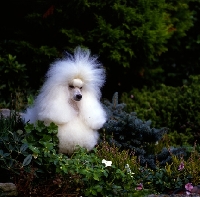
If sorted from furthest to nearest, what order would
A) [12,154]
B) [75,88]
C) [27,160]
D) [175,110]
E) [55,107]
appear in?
[175,110]
[75,88]
[55,107]
[12,154]
[27,160]

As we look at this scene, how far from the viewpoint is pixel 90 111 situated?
5.04 m

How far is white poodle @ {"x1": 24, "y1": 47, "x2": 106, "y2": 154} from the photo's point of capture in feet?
16.2

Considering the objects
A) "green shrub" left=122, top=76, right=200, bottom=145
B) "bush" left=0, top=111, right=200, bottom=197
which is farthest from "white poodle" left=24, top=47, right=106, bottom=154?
"green shrub" left=122, top=76, right=200, bottom=145

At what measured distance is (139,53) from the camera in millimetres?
7949

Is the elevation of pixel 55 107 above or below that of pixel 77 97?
below

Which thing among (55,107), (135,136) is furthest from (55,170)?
(135,136)

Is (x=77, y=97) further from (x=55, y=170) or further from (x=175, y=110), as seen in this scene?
(x=175, y=110)

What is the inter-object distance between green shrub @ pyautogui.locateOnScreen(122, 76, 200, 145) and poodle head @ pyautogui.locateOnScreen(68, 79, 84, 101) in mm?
2237

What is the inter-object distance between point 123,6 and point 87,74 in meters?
2.91

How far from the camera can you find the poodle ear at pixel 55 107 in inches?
192

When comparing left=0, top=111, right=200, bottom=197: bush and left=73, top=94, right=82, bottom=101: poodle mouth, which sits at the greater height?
left=73, top=94, right=82, bottom=101: poodle mouth

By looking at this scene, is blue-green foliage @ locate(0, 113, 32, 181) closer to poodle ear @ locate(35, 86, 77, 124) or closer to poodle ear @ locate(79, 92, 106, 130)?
poodle ear @ locate(35, 86, 77, 124)

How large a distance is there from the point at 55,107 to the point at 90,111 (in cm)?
36

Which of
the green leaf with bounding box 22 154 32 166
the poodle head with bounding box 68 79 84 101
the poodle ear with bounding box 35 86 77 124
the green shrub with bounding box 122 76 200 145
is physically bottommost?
the green leaf with bounding box 22 154 32 166
